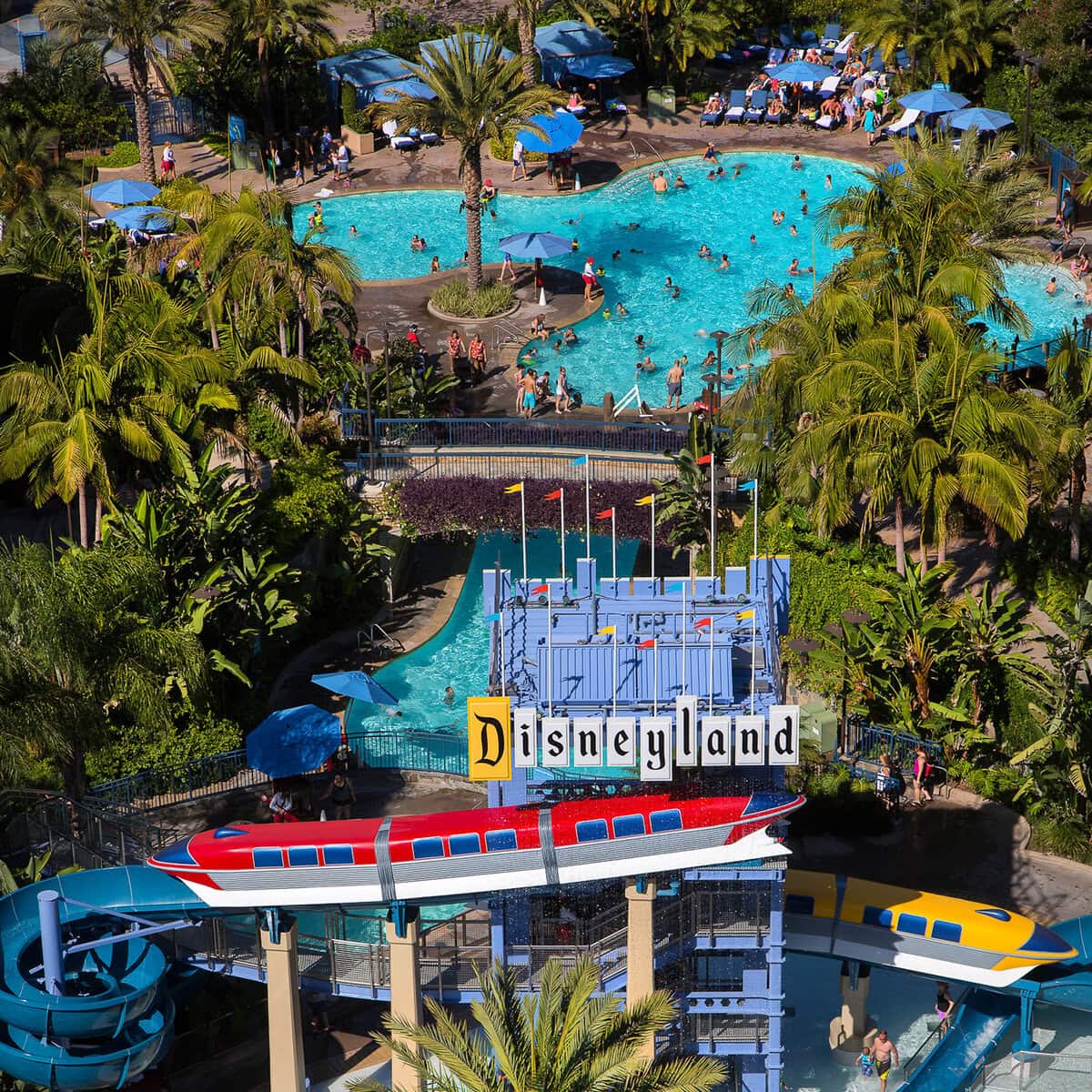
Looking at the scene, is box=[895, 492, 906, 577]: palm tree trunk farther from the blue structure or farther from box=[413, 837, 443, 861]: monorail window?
box=[413, 837, 443, 861]: monorail window

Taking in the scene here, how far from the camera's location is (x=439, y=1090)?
2291 cm

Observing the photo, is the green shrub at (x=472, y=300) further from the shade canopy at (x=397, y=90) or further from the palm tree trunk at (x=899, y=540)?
the palm tree trunk at (x=899, y=540)

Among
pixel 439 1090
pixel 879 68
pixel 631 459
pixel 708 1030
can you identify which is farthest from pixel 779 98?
pixel 439 1090

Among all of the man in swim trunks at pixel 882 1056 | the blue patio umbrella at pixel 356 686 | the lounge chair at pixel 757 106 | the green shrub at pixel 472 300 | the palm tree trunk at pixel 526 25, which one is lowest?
the man in swim trunks at pixel 882 1056

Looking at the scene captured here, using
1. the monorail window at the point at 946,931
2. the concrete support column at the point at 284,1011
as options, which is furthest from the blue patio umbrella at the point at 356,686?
the monorail window at the point at 946,931

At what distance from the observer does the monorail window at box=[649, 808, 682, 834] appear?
25.6m

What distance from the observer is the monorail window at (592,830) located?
2562 cm

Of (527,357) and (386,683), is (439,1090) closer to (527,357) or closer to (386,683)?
(386,683)

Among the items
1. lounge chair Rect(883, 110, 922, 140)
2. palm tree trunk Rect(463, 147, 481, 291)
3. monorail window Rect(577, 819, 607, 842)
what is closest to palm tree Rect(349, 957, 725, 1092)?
monorail window Rect(577, 819, 607, 842)

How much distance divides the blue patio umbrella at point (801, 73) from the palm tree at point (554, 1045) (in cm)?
5184

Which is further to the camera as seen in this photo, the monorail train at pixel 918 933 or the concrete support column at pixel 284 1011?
the monorail train at pixel 918 933

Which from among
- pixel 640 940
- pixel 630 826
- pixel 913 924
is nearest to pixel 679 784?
pixel 630 826

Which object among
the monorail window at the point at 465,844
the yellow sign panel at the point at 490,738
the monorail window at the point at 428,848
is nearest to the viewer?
the yellow sign panel at the point at 490,738

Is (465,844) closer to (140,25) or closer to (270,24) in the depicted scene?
(140,25)
